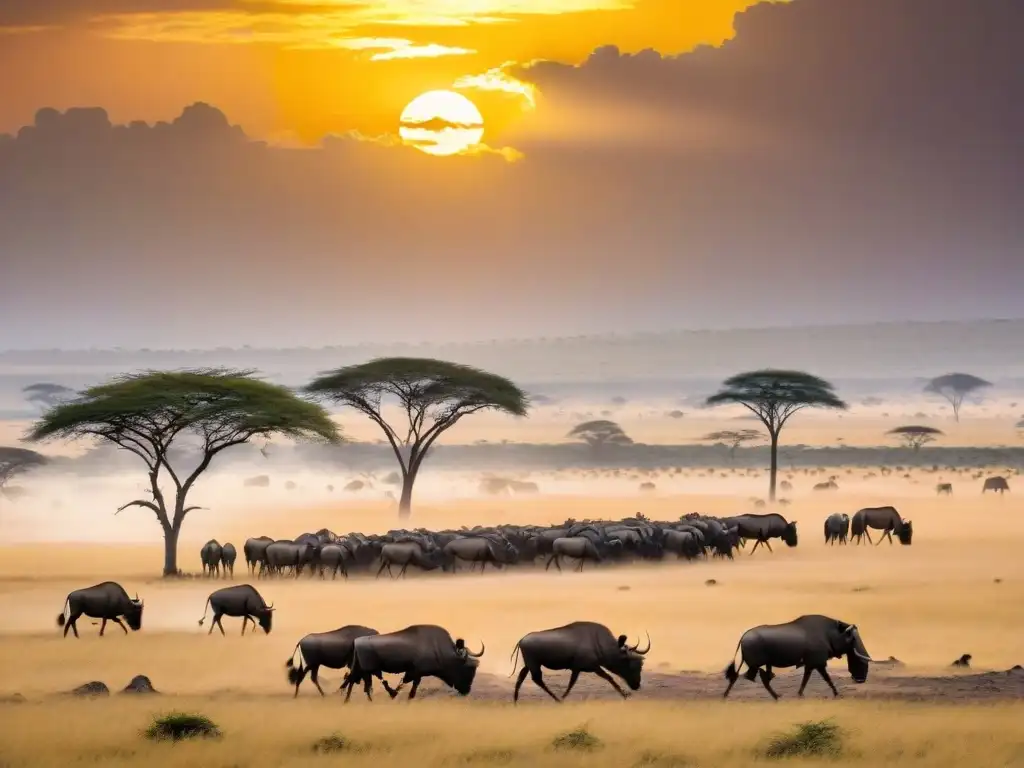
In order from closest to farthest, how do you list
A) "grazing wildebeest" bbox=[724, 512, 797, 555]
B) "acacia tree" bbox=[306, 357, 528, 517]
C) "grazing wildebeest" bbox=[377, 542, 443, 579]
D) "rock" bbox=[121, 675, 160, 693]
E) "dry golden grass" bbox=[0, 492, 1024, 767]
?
"dry golden grass" bbox=[0, 492, 1024, 767]
"rock" bbox=[121, 675, 160, 693]
"grazing wildebeest" bbox=[377, 542, 443, 579]
"grazing wildebeest" bbox=[724, 512, 797, 555]
"acacia tree" bbox=[306, 357, 528, 517]

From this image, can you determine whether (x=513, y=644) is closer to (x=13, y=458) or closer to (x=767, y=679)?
(x=767, y=679)

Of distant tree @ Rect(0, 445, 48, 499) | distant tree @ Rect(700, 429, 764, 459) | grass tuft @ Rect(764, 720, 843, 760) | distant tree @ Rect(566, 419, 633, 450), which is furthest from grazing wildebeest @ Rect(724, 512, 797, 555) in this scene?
distant tree @ Rect(566, 419, 633, 450)

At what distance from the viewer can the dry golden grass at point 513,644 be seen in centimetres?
1922

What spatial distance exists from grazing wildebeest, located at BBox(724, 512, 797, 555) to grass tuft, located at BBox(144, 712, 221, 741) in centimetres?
3112

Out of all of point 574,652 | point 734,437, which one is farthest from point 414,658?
point 734,437

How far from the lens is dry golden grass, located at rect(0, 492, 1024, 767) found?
63.1ft

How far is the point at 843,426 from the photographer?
154 m

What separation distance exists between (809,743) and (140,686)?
1000 cm

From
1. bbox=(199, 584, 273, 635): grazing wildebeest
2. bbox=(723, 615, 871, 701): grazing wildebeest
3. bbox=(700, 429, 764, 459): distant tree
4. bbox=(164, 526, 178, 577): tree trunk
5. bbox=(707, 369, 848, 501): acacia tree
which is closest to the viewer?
bbox=(723, 615, 871, 701): grazing wildebeest

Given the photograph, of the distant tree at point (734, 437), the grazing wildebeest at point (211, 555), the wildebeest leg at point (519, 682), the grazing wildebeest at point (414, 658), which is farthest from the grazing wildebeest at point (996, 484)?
the grazing wildebeest at point (414, 658)

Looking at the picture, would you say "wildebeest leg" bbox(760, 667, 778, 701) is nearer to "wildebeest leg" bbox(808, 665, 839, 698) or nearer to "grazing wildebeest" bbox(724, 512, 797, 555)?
"wildebeest leg" bbox(808, 665, 839, 698)

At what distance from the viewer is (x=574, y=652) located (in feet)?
70.8

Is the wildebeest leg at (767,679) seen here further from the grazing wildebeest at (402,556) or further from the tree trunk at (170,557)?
the tree trunk at (170,557)

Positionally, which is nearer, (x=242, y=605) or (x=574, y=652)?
(x=574, y=652)
